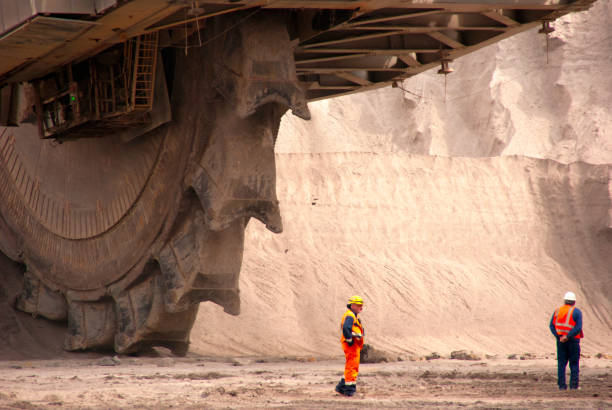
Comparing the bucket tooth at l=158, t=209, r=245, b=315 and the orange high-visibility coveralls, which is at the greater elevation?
the bucket tooth at l=158, t=209, r=245, b=315

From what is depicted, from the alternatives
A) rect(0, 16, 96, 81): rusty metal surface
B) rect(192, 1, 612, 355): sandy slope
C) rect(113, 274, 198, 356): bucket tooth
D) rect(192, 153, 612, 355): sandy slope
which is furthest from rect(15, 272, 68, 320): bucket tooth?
rect(0, 16, 96, 81): rusty metal surface

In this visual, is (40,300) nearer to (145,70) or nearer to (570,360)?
(145,70)

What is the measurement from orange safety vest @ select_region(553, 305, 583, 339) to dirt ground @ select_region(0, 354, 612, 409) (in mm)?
768

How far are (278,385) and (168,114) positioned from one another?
5.30m

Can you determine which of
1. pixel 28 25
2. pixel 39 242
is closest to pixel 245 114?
pixel 28 25

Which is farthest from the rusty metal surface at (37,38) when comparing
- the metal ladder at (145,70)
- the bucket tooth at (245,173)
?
the bucket tooth at (245,173)

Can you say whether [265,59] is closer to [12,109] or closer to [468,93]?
[12,109]

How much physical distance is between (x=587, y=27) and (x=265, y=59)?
95.7 feet

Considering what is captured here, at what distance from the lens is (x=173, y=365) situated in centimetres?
1692

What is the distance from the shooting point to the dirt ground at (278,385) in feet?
37.4

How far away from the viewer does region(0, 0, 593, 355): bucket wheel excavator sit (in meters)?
14.6

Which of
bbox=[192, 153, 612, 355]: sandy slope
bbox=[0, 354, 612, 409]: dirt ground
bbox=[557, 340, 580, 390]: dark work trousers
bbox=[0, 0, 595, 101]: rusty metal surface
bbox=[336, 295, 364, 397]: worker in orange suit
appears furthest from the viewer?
bbox=[192, 153, 612, 355]: sandy slope

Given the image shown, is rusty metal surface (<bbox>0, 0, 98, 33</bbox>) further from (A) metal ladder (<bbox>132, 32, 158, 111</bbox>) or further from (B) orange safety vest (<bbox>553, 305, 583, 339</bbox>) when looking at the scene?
(B) orange safety vest (<bbox>553, 305, 583, 339</bbox>)

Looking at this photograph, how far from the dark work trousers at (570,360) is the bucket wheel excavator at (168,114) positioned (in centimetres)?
465
